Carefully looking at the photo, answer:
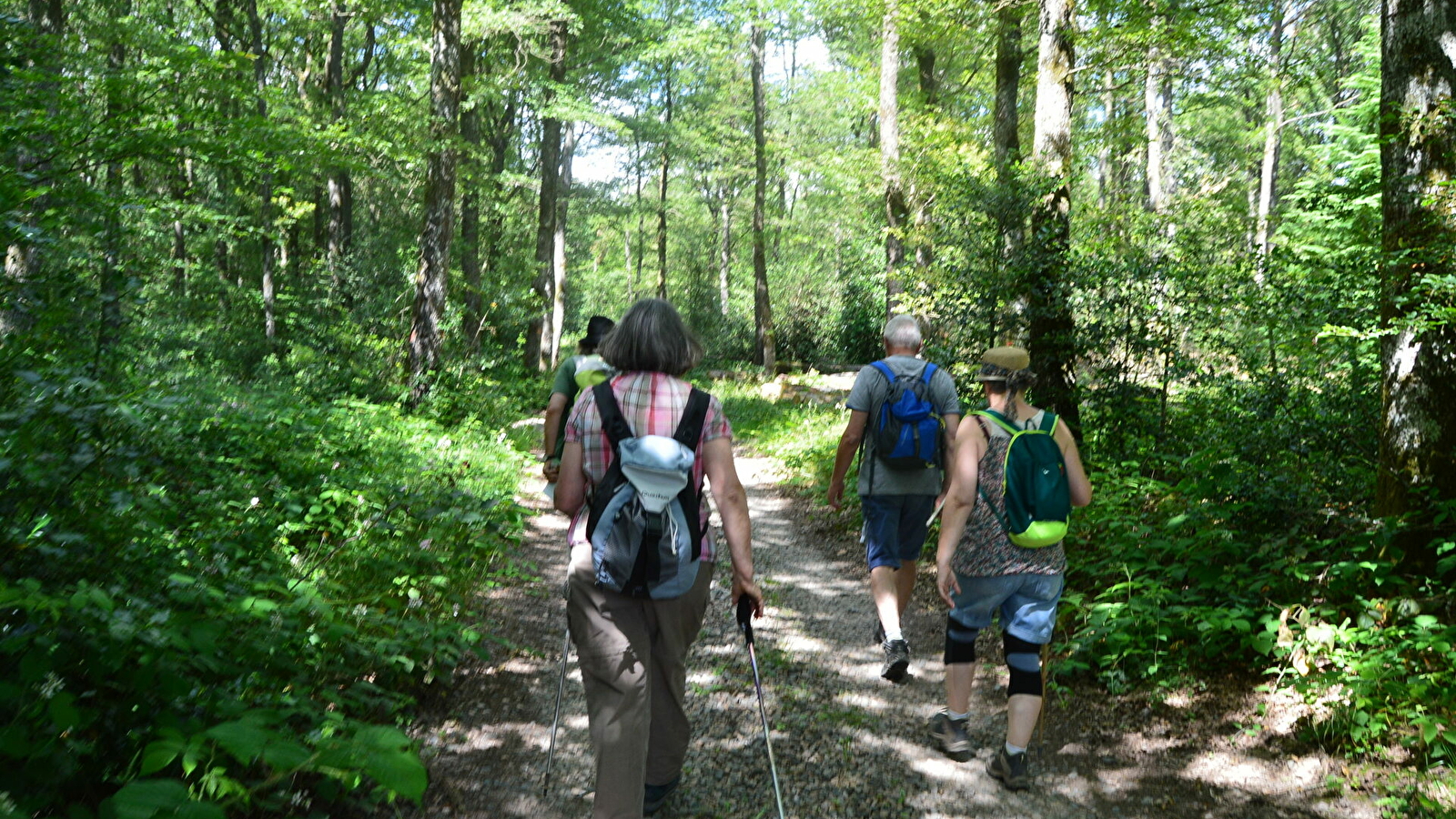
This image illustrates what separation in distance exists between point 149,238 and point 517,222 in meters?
11.8

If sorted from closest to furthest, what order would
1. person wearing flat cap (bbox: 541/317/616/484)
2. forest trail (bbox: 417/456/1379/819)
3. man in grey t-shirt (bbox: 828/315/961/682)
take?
forest trail (bbox: 417/456/1379/819) → man in grey t-shirt (bbox: 828/315/961/682) → person wearing flat cap (bbox: 541/317/616/484)

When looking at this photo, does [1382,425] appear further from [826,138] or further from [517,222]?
[826,138]

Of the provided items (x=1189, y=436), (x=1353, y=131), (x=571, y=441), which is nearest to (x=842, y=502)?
(x=1189, y=436)

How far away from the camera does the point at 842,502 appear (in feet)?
31.7

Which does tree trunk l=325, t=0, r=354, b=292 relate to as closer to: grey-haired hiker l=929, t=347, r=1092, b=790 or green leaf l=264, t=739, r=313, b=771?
grey-haired hiker l=929, t=347, r=1092, b=790

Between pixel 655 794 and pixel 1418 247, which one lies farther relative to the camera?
pixel 1418 247

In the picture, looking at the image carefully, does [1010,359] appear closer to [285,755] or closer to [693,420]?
[693,420]

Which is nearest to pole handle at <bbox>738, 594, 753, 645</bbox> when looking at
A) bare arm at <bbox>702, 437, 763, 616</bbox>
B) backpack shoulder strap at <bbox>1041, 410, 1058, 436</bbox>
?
bare arm at <bbox>702, 437, 763, 616</bbox>

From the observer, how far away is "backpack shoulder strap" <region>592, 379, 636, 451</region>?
306cm

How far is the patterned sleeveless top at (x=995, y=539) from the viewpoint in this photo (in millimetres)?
3932

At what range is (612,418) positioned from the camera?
10.1 ft

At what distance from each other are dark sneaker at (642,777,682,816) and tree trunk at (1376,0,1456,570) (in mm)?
3810

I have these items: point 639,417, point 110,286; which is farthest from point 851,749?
point 110,286

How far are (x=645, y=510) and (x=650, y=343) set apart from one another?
580mm
